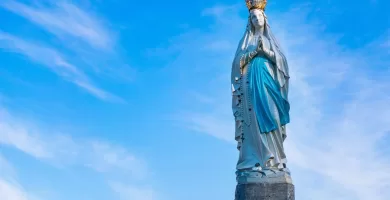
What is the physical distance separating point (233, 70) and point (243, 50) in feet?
1.94

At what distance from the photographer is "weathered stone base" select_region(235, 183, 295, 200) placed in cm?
1548

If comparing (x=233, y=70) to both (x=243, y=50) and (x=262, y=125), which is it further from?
(x=262, y=125)

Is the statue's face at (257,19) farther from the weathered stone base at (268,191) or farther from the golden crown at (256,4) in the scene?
the weathered stone base at (268,191)

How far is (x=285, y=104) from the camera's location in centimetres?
→ 1650

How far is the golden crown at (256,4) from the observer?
56.7 feet

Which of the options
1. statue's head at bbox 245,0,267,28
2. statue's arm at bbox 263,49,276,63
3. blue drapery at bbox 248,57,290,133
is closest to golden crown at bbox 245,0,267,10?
statue's head at bbox 245,0,267,28

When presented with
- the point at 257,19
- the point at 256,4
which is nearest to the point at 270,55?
the point at 257,19

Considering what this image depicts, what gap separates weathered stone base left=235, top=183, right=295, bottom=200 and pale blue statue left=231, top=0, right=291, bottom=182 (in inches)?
6.5

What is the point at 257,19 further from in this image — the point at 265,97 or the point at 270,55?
the point at 265,97

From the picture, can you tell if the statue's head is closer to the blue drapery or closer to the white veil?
the white veil

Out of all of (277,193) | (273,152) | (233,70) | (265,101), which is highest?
(233,70)

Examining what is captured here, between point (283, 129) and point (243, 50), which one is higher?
point (243, 50)

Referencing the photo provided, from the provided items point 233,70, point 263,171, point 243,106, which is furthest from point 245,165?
point 233,70

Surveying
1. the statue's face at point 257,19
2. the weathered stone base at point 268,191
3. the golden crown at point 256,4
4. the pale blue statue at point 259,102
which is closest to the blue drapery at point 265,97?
the pale blue statue at point 259,102
